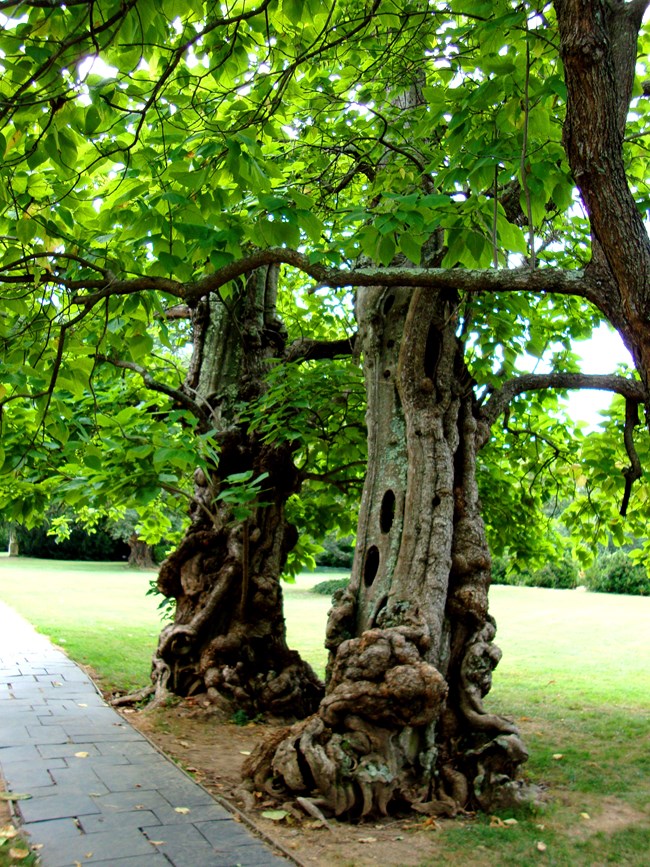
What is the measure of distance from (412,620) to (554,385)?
2535 millimetres

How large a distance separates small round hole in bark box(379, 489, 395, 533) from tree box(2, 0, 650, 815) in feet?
0.11

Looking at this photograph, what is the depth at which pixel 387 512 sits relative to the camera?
277 inches

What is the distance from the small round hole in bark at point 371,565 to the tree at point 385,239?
0.12 feet

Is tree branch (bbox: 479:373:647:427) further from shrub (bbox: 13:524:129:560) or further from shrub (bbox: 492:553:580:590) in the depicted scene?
shrub (bbox: 13:524:129:560)

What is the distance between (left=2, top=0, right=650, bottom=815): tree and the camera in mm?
3947

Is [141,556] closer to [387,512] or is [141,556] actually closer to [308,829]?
[387,512]

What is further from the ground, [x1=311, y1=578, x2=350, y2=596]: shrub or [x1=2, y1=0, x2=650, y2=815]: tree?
[x1=2, y1=0, x2=650, y2=815]: tree

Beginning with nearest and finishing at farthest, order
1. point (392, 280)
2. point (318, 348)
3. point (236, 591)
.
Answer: point (392, 280), point (236, 591), point (318, 348)

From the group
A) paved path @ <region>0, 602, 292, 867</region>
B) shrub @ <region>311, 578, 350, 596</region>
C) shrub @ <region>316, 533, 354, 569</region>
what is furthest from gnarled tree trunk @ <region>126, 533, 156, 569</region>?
paved path @ <region>0, 602, 292, 867</region>

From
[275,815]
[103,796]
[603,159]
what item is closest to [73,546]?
[103,796]

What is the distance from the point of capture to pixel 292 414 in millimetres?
8336

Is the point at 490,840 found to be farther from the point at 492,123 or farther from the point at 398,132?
the point at 398,132

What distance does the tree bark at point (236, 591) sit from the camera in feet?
29.0

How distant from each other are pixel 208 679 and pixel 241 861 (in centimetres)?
420
